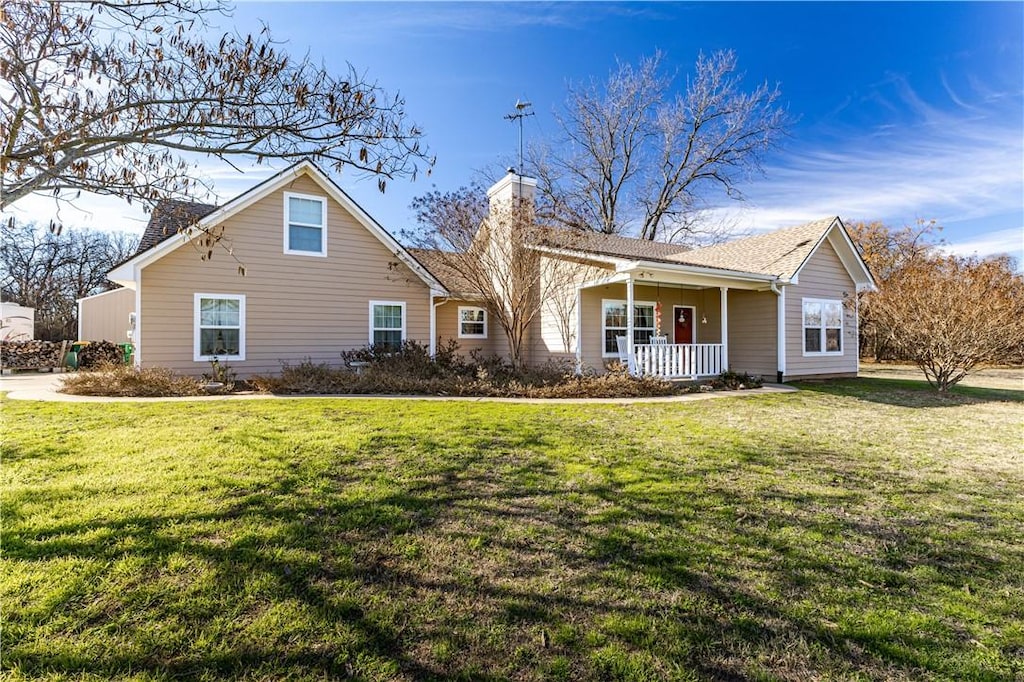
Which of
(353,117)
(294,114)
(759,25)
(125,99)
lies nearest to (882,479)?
(353,117)

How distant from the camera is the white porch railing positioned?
11969 mm

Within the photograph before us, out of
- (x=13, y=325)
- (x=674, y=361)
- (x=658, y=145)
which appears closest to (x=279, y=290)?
(x=13, y=325)

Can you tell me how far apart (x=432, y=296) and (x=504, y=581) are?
1131 cm

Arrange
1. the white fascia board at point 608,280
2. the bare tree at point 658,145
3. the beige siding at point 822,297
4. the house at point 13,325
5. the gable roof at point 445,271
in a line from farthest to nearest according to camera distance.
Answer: the bare tree at point 658,145 → the beige siding at point 822,297 → the gable roof at point 445,271 → the white fascia board at point 608,280 → the house at point 13,325

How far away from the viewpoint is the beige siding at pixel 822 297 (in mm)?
14008

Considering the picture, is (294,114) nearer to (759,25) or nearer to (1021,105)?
(759,25)

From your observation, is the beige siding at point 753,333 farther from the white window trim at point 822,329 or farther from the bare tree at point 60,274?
the bare tree at point 60,274

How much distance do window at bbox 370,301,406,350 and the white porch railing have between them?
666cm

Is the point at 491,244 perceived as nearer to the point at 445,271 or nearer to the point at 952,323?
the point at 445,271

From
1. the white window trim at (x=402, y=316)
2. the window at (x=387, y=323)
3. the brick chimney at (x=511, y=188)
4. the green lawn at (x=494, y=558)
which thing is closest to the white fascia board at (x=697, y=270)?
the brick chimney at (x=511, y=188)

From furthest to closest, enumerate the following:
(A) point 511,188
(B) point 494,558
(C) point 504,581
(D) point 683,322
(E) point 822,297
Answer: (D) point 683,322, (E) point 822,297, (A) point 511,188, (B) point 494,558, (C) point 504,581

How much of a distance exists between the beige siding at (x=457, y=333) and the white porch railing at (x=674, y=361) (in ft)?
16.3

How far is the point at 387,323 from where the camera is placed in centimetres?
1306

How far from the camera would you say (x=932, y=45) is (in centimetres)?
1193
